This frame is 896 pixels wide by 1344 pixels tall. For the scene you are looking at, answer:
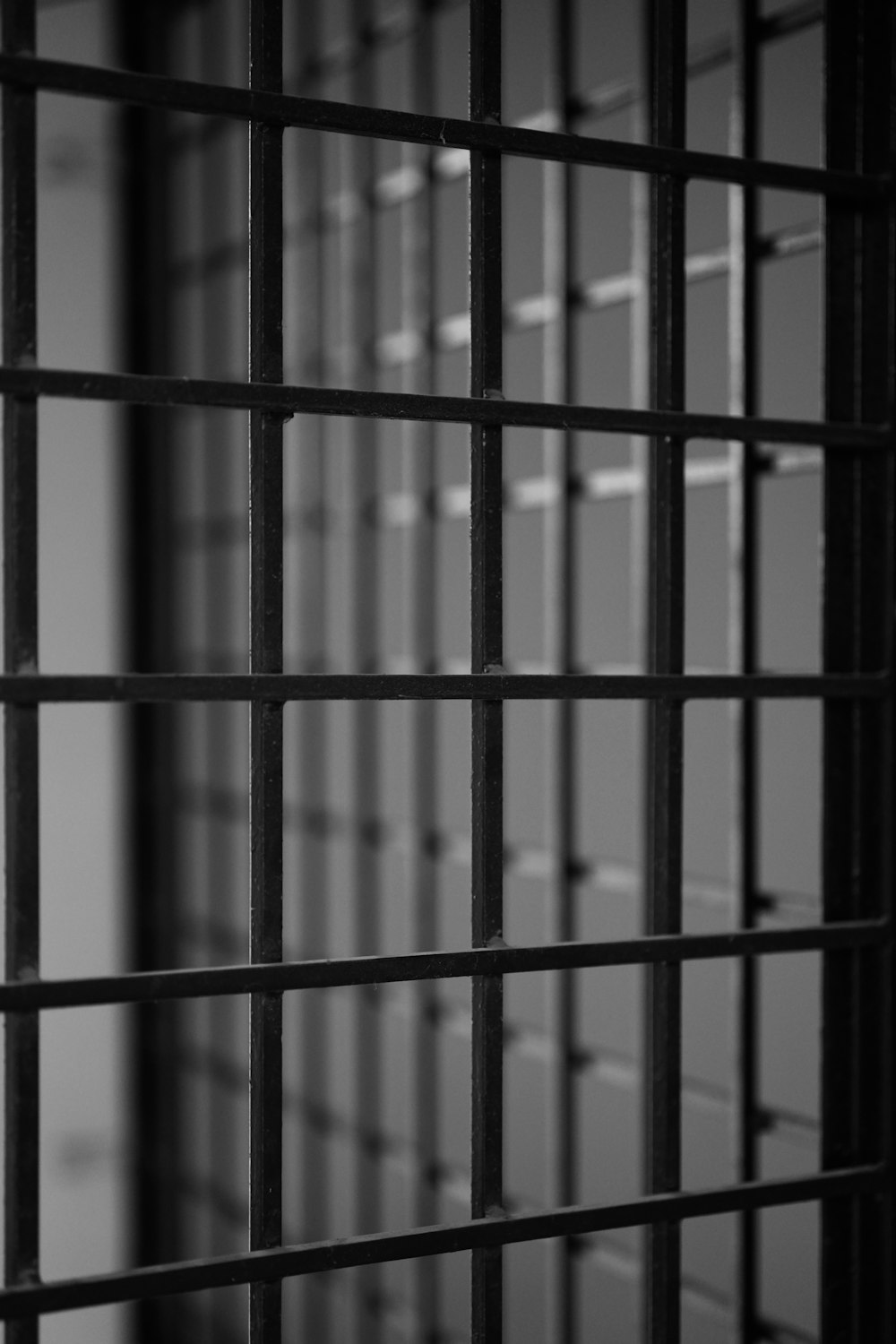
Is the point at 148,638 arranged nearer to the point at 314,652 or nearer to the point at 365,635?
the point at 314,652

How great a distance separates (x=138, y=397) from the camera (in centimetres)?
107

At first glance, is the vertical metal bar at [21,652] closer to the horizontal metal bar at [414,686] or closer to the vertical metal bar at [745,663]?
the horizontal metal bar at [414,686]

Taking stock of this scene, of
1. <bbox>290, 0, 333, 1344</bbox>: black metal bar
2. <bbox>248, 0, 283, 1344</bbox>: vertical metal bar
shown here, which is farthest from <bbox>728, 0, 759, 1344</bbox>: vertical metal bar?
<bbox>290, 0, 333, 1344</bbox>: black metal bar

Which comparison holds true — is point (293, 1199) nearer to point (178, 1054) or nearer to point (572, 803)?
point (178, 1054)

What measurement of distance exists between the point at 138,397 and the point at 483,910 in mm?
462

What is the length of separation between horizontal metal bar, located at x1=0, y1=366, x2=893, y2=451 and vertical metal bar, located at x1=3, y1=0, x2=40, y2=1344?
0.03 m

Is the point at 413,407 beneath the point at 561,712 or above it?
above

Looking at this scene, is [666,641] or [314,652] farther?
[314,652]

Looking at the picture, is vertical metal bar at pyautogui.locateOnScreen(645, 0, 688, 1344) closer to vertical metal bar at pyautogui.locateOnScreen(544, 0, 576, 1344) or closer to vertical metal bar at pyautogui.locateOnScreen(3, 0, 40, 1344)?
vertical metal bar at pyautogui.locateOnScreen(3, 0, 40, 1344)

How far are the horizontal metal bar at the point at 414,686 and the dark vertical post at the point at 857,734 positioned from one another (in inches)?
2.2

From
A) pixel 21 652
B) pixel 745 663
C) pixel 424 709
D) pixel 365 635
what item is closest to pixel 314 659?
pixel 365 635

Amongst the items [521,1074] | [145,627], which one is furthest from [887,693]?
[145,627]

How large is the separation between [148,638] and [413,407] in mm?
2732

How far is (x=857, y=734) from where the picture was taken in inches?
54.6
